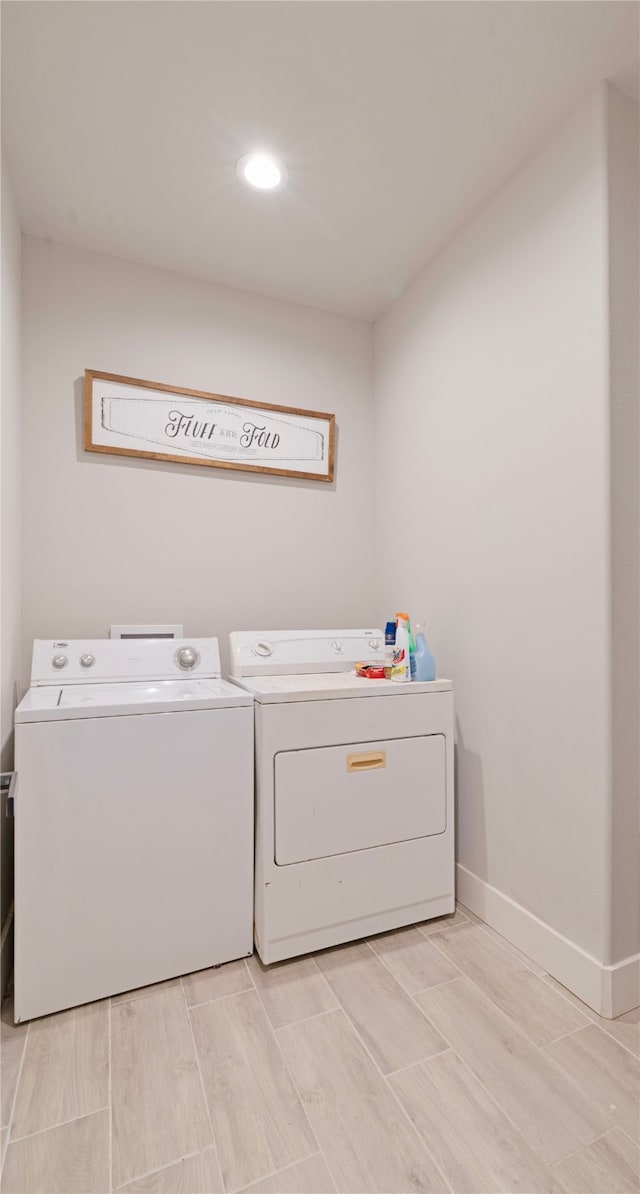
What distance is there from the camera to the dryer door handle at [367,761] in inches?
65.6

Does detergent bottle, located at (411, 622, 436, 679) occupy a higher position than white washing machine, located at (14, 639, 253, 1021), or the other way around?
detergent bottle, located at (411, 622, 436, 679)

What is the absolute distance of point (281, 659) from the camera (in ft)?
6.68

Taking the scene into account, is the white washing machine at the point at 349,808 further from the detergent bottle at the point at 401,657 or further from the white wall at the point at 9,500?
the white wall at the point at 9,500

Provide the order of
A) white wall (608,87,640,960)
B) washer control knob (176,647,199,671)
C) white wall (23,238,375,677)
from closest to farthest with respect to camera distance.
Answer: white wall (608,87,640,960)
washer control knob (176,647,199,671)
white wall (23,238,375,677)

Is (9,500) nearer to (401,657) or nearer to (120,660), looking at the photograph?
(120,660)

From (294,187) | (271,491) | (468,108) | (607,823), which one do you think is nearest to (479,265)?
(468,108)

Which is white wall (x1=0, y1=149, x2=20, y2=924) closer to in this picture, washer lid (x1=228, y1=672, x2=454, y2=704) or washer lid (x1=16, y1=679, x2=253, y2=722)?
washer lid (x1=16, y1=679, x2=253, y2=722)

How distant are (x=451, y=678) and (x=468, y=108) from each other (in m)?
1.74

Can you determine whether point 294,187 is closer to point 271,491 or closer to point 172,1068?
point 271,491

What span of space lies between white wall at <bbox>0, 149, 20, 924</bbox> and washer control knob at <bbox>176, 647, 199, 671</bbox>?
0.52 meters

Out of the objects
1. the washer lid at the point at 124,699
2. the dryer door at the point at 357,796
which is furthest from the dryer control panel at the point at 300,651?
the dryer door at the point at 357,796

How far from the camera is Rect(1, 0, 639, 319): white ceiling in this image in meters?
1.28

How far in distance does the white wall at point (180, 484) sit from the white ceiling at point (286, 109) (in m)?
0.23

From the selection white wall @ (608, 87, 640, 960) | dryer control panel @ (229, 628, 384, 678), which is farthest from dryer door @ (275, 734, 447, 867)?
white wall @ (608, 87, 640, 960)
